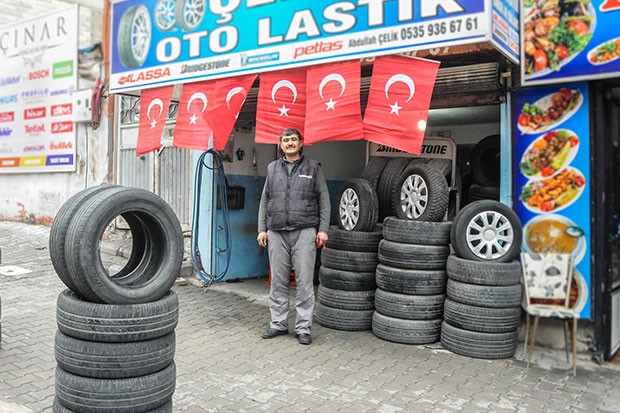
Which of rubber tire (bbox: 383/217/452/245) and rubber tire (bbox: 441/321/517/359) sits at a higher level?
rubber tire (bbox: 383/217/452/245)

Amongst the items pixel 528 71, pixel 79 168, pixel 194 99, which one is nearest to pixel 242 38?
pixel 194 99

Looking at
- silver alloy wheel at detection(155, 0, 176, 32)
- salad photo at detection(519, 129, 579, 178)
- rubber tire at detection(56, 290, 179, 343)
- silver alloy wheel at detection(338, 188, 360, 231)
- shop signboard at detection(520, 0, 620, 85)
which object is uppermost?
silver alloy wheel at detection(155, 0, 176, 32)

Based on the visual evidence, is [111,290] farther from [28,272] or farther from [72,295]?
[28,272]

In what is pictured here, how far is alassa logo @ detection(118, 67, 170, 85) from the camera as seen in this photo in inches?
273

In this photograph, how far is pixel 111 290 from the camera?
2.74 meters

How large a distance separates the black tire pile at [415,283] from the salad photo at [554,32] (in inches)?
70.3

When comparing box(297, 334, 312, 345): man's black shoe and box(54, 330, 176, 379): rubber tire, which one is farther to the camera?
box(297, 334, 312, 345): man's black shoe

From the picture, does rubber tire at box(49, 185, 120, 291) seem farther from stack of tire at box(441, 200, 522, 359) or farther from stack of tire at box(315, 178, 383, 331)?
stack of tire at box(441, 200, 522, 359)

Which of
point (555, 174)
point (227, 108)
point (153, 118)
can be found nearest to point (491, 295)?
point (555, 174)

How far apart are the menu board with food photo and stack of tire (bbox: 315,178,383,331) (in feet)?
5.06

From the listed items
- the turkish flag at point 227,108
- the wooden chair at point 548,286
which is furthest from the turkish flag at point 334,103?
the wooden chair at point 548,286

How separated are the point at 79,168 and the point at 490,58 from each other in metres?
9.27

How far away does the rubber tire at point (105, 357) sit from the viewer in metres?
2.76

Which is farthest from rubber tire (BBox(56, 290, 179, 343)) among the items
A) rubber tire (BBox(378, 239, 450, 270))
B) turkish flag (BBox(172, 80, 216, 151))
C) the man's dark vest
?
turkish flag (BBox(172, 80, 216, 151))
